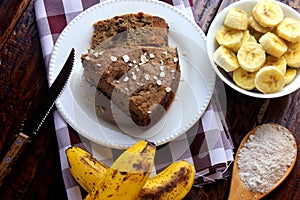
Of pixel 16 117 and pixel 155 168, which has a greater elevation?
pixel 16 117

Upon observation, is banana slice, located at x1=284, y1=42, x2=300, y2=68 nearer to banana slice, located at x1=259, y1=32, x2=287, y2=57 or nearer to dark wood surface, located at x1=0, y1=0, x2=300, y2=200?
banana slice, located at x1=259, y1=32, x2=287, y2=57

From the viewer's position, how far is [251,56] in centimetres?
180

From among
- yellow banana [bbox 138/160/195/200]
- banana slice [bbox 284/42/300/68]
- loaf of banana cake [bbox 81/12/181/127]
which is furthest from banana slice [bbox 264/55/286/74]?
yellow banana [bbox 138/160/195/200]

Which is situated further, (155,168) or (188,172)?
(155,168)

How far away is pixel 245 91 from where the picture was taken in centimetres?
182

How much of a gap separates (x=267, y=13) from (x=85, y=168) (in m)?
0.78

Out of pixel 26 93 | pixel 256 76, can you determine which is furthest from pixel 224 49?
pixel 26 93

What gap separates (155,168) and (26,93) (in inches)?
19.6

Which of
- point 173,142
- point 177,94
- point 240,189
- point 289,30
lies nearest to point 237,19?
point 289,30

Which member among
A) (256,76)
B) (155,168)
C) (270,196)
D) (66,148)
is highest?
(256,76)

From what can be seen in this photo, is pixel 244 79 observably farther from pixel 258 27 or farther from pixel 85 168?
pixel 85 168

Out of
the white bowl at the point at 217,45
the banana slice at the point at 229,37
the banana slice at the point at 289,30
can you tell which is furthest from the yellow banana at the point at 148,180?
the banana slice at the point at 289,30

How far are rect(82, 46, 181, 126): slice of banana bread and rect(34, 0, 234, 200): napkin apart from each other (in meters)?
0.13

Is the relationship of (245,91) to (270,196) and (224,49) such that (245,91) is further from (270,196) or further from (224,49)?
(270,196)
